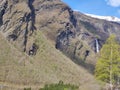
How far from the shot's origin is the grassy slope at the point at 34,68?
12253 cm

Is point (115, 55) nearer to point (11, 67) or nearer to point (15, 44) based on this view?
point (11, 67)

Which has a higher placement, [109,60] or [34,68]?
[109,60]

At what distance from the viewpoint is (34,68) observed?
14025 cm

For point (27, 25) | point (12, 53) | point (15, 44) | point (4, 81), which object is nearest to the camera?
point (4, 81)

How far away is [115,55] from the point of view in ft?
144

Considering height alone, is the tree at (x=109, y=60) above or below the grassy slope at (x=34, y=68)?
above

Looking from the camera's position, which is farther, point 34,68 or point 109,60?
point 34,68

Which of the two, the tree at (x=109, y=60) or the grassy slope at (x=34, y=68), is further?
the grassy slope at (x=34, y=68)

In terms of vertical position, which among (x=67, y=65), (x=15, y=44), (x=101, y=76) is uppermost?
(x=101, y=76)

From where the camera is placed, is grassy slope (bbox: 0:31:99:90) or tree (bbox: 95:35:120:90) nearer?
tree (bbox: 95:35:120:90)

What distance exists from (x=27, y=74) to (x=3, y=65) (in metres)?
8.92

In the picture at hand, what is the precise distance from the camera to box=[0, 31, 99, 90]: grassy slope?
123 meters

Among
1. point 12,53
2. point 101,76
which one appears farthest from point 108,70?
point 12,53

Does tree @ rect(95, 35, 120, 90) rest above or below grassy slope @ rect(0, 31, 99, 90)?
above
